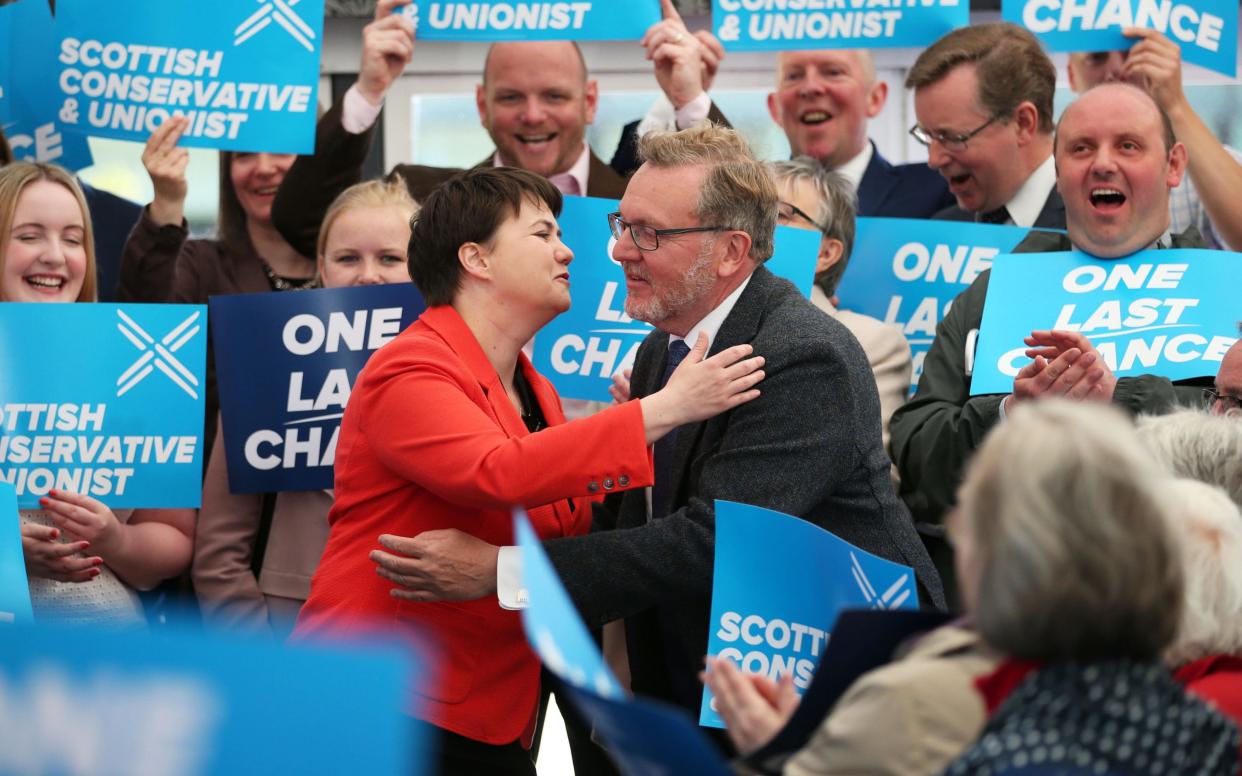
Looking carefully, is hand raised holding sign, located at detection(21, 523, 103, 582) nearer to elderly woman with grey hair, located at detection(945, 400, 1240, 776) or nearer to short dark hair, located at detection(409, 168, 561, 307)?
short dark hair, located at detection(409, 168, 561, 307)

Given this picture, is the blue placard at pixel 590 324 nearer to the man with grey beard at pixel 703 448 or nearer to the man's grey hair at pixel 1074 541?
the man with grey beard at pixel 703 448

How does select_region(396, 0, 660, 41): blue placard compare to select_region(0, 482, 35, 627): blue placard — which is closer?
select_region(0, 482, 35, 627): blue placard

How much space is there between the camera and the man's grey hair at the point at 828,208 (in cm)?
468

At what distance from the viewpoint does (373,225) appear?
15.0 ft

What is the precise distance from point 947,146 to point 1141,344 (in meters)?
1.14

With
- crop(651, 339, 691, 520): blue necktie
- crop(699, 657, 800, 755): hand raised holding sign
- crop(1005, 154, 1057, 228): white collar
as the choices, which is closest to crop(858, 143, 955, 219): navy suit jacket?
crop(1005, 154, 1057, 228): white collar

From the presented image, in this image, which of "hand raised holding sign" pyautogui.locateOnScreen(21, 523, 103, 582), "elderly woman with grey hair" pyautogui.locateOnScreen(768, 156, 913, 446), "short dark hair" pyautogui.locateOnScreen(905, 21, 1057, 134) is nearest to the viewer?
"hand raised holding sign" pyautogui.locateOnScreen(21, 523, 103, 582)

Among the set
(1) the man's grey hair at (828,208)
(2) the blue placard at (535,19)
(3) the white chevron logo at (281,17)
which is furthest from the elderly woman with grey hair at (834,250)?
(3) the white chevron logo at (281,17)

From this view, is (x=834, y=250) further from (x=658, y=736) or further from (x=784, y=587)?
(x=658, y=736)

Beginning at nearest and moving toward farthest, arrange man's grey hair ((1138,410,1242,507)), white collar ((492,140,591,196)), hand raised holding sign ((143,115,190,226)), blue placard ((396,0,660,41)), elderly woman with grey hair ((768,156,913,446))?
1. man's grey hair ((1138,410,1242,507))
2. elderly woman with grey hair ((768,156,913,446))
3. hand raised holding sign ((143,115,190,226))
4. blue placard ((396,0,660,41))
5. white collar ((492,140,591,196))

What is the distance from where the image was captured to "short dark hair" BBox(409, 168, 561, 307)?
3602mm

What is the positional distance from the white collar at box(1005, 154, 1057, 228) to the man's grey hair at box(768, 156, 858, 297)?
1.76 ft

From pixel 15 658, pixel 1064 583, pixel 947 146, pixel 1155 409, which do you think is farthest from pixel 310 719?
pixel 947 146

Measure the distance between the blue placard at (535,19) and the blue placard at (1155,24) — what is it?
114cm
